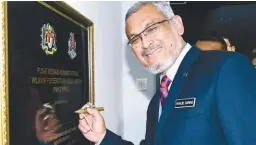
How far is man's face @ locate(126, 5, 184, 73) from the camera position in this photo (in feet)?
3.54

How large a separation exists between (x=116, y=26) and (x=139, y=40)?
1.05 m

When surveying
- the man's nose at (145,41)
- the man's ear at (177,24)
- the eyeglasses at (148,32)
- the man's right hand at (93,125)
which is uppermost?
the man's ear at (177,24)

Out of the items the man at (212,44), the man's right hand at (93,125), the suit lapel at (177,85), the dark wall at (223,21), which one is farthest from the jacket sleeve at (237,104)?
the dark wall at (223,21)

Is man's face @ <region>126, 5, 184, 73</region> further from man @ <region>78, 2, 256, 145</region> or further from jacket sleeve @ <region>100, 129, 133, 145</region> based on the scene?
jacket sleeve @ <region>100, 129, 133, 145</region>

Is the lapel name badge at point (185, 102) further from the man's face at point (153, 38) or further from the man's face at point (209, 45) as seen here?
the man's face at point (209, 45)

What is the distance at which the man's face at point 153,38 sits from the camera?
1.08 metres

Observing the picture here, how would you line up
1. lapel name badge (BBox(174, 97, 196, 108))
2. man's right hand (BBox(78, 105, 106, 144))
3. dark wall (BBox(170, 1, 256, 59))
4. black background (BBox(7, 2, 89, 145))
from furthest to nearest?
dark wall (BBox(170, 1, 256, 59)) < man's right hand (BBox(78, 105, 106, 144)) < lapel name badge (BBox(174, 97, 196, 108)) < black background (BBox(7, 2, 89, 145))

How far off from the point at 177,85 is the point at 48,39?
500mm

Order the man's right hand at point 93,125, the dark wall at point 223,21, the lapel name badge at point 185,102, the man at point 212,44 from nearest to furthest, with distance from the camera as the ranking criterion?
the lapel name badge at point 185,102, the man's right hand at point 93,125, the man at point 212,44, the dark wall at point 223,21

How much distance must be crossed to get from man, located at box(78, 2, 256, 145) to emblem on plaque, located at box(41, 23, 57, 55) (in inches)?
11.1

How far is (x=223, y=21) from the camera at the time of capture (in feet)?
7.93

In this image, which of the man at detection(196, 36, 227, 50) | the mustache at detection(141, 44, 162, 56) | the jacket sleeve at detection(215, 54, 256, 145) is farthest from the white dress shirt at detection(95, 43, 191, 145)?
the man at detection(196, 36, 227, 50)

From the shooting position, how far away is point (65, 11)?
1231 millimetres

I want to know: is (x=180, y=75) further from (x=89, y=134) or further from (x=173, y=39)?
(x=89, y=134)
